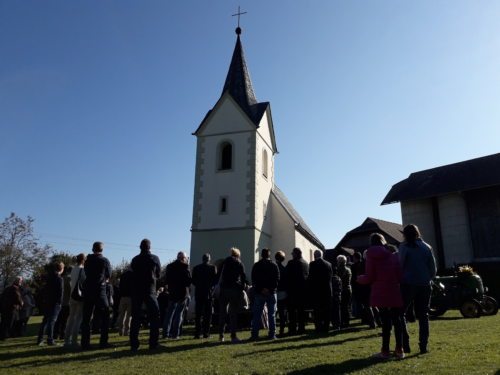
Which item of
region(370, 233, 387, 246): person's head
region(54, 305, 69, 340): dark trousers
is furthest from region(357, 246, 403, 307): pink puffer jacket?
region(54, 305, 69, 340): dark trousers

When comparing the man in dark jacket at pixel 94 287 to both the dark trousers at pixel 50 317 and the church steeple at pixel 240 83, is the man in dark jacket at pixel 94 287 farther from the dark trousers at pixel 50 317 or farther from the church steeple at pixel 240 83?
the church steeple at pixel 240 83

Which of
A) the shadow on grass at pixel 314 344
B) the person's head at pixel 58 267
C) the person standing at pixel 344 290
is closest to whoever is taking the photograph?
the shadow on grass at pixel 314 344

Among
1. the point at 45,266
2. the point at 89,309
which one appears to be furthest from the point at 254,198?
the point at 45,266

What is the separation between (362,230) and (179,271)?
36030 millimetres

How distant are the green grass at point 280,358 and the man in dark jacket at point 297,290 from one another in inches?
29.5

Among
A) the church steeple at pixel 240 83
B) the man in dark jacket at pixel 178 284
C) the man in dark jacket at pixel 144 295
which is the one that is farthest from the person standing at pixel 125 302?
the church steeple at pixel 240 83

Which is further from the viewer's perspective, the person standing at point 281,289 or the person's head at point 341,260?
the person's head at point 341,260

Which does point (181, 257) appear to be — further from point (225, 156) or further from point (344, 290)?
point (225, 156)

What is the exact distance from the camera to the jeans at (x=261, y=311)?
9062mm

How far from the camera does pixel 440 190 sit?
2978 cm

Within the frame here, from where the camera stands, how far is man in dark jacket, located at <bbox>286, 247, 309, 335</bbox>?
379 inches

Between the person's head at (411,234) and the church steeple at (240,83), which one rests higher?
the church steeple at (240,83)

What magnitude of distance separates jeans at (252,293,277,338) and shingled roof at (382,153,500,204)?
23.4 metres

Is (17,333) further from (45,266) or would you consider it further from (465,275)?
(45,266)
